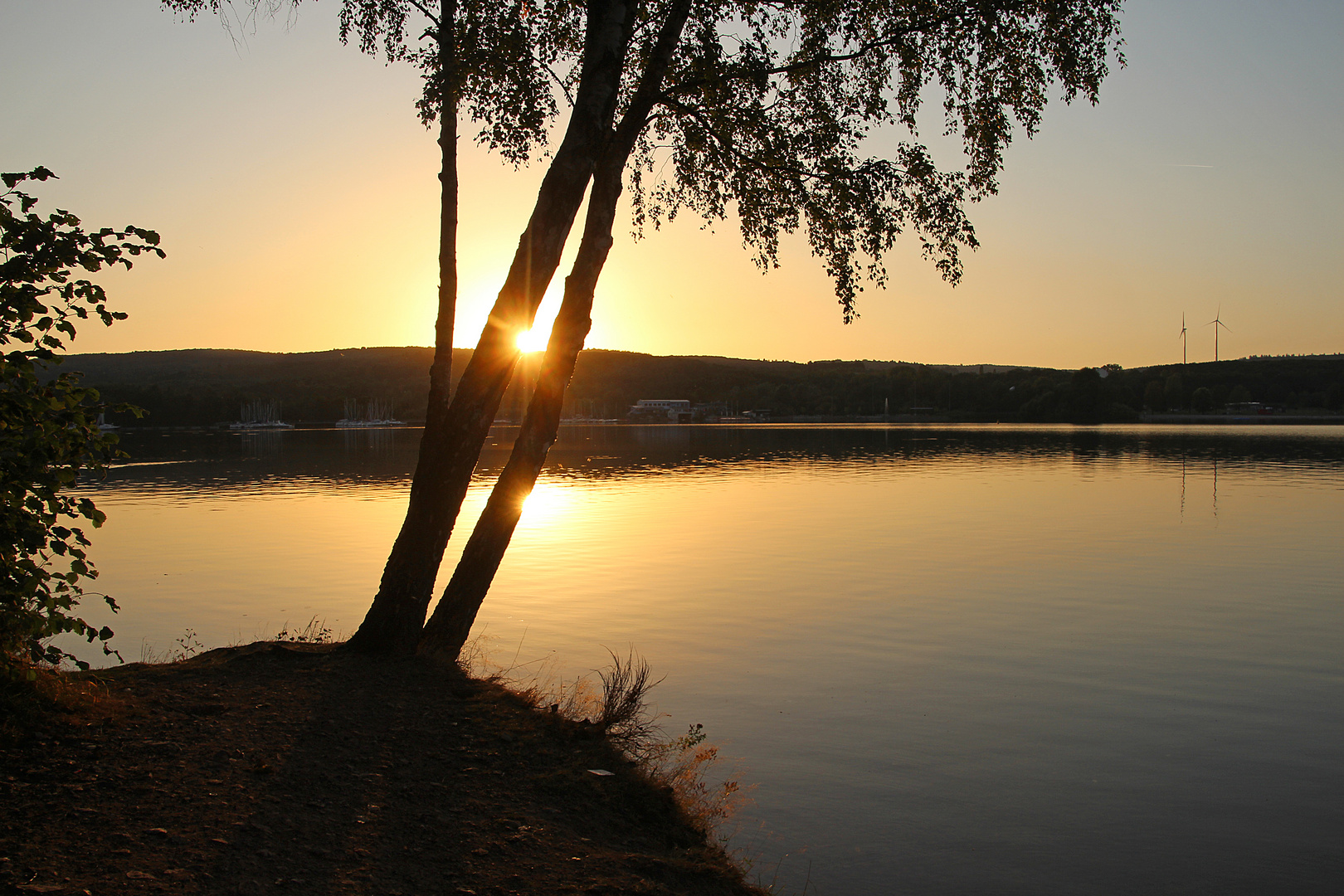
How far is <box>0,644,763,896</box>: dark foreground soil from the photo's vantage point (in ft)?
16.2

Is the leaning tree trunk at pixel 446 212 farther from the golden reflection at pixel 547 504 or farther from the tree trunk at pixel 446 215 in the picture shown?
the golden reflection at pixel 547 504

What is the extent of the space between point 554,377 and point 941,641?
7261 millimetres

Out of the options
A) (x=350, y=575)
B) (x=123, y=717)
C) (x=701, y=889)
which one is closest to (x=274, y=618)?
(x=350, y=575)

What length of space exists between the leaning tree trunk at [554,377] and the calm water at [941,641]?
2.52 m

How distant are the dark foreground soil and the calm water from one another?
1.60m

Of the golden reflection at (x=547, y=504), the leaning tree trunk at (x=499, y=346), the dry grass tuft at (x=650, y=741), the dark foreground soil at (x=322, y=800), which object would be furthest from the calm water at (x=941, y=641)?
the leaning tree trunk at (x=499, y=346)

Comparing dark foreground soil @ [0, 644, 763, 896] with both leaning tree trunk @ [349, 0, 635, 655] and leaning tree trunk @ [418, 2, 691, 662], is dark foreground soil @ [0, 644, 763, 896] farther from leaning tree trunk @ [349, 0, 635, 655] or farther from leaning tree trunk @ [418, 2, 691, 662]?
leaning tree trunk @ [418, 2, 691, 662]

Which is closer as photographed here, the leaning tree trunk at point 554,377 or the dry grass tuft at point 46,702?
the dry grass tuft at point 46,702

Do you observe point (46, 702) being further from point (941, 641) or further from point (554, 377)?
point (941, 641)

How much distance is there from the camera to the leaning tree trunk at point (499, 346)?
9.16m

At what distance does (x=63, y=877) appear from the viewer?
4.53 metres

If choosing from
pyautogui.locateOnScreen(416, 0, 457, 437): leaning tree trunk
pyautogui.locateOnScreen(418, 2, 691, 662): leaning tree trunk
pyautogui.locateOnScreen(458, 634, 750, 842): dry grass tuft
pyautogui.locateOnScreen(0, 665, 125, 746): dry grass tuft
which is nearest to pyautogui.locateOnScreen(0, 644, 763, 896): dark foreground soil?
pyautogui.locateOnScreen(0, 665, 125, 746): dry grass tuft

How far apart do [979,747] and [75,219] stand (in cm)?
859

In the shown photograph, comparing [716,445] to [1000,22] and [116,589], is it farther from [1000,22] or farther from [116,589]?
[1000,22]
